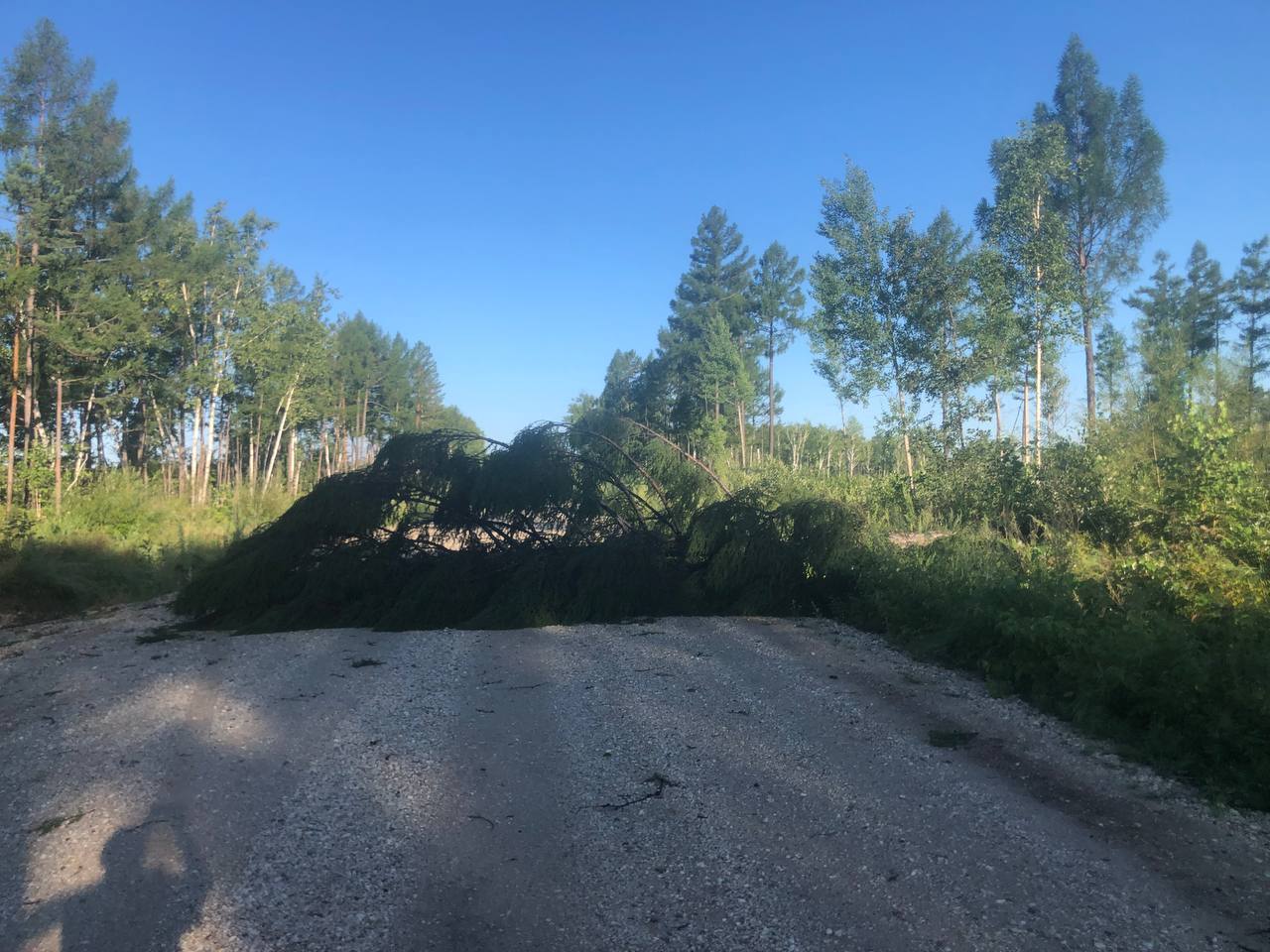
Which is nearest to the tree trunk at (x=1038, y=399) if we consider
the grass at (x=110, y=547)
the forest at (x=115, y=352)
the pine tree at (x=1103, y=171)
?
the pine tree at (x=1103, y=171)

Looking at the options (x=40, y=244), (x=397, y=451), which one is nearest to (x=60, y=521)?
(x=40, y=244)

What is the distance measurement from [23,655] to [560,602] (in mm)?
5616

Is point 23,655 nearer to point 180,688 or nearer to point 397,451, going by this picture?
point 180,688

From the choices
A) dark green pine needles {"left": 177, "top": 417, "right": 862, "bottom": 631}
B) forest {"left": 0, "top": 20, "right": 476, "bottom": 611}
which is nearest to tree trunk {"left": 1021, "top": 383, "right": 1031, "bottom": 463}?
dark green pine needles {"left": 177, "top": 417, "right": 862, "bottom": 631}

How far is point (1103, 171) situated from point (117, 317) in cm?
2671

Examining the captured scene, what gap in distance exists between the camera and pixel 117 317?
19.9 metres

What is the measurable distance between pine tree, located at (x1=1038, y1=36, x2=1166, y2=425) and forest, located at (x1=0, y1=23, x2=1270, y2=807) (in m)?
0.08

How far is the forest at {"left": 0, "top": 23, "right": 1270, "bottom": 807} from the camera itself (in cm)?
634

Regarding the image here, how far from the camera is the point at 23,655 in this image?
7902 millimetres

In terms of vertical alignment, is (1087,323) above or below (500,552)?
above

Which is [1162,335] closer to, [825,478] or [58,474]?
[825,478]

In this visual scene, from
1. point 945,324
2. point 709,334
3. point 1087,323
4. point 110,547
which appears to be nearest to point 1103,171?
point 1087,323

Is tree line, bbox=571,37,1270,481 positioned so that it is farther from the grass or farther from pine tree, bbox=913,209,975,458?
the grass

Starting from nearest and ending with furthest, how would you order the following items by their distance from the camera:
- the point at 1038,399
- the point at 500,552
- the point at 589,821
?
the point at 589,821 → the point at 500,552 → the point at 1038,399
